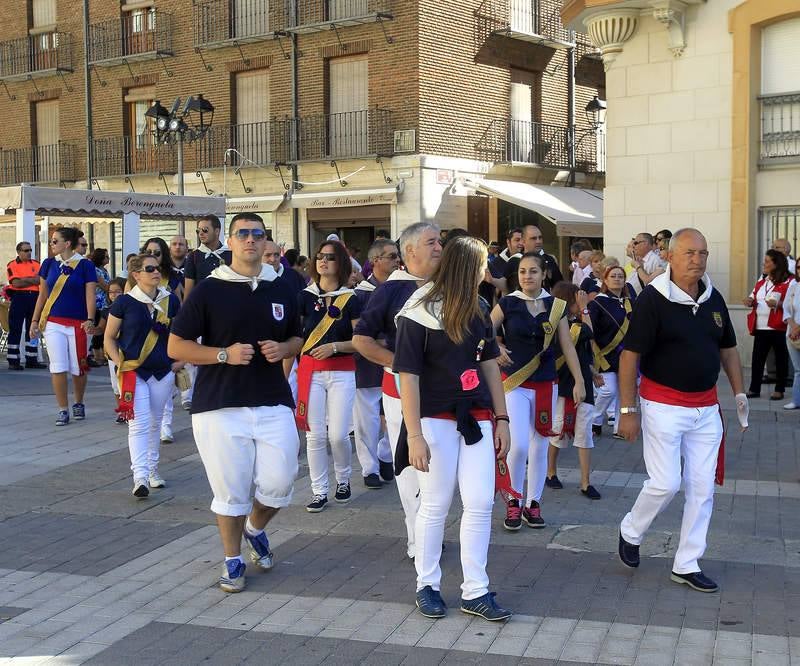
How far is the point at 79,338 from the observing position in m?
11.0

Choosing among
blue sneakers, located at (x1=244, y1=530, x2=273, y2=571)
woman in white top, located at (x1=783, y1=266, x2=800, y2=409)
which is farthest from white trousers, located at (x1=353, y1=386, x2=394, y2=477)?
woman in white top, located at (x1=783, y1=266, x2=800, y2=409)

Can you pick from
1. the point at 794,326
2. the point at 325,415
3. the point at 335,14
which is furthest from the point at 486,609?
the point at 335,14

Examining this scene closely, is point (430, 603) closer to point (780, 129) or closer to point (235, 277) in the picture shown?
point (235, 277)

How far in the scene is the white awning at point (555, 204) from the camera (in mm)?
24875

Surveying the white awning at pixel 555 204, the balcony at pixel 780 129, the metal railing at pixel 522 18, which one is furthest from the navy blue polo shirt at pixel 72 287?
the metal railing at pixel 522 18

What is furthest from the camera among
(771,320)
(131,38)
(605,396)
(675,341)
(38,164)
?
(38,164)

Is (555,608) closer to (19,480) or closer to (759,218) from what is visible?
(19,480)

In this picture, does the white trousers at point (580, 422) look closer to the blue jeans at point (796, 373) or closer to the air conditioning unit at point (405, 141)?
the blue jeans at point (796, 373)

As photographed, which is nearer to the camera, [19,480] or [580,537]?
[580,537]

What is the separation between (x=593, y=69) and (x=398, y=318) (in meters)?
26.7

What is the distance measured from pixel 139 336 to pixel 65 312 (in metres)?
3.66

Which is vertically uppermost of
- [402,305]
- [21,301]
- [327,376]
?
[402,305]

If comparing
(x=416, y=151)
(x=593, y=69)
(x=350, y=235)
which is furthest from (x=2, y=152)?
(x=593, y=69)

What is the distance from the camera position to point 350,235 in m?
27.1
